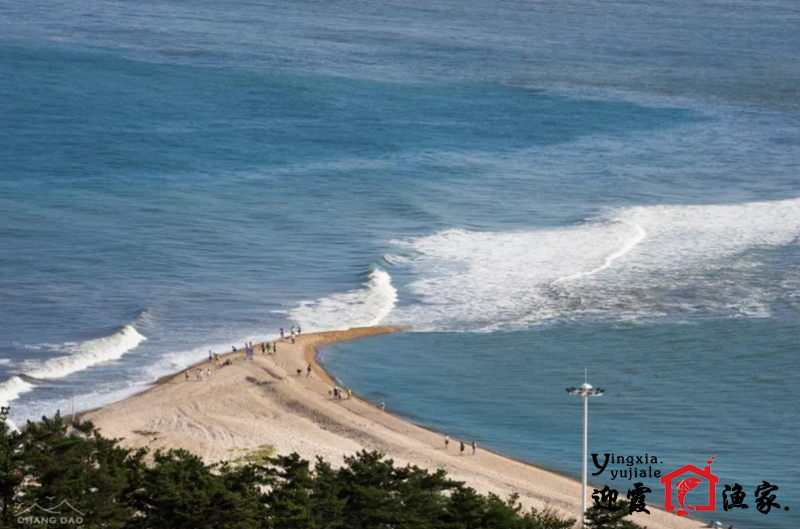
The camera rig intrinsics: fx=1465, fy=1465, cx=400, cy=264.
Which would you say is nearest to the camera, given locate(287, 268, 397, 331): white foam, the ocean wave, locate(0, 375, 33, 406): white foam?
locate(0, 375, 33, 406): white foam

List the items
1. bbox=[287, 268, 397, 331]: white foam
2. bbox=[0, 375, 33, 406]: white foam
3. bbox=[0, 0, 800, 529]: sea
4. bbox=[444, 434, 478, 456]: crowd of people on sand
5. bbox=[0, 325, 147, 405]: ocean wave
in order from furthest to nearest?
1. bbox=[287, 268, 397, 331]: white foam
2. bbox=[0, 0, 800, 529]: sea
3. bbox=[0, 325, 147, 405]: ocean wave
4. bbox=[0, 375, 33, 406]: white foam
5. bbox=[444, 434, 478, 456]: crowd of people on sand

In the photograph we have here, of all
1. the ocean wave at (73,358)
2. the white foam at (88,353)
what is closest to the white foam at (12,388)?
the ocean wave at (73,358)

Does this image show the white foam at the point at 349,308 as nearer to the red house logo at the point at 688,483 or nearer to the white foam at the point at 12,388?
the white foam at the point at 12,388

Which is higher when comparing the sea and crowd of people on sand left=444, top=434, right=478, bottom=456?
the sea

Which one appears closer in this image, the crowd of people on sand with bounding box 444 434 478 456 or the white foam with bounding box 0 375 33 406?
the crowd of people on sand with bounding box 444 434 478 456

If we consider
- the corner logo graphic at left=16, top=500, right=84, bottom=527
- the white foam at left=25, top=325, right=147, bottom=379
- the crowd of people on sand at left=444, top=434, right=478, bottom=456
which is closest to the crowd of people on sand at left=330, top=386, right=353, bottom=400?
the crowd of people on sand at left=444, top=434, right=478, bottom=456

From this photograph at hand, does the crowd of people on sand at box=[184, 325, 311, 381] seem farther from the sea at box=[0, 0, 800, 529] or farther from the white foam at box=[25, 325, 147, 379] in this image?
the white foam at box=[25, 325, 147, 379]
